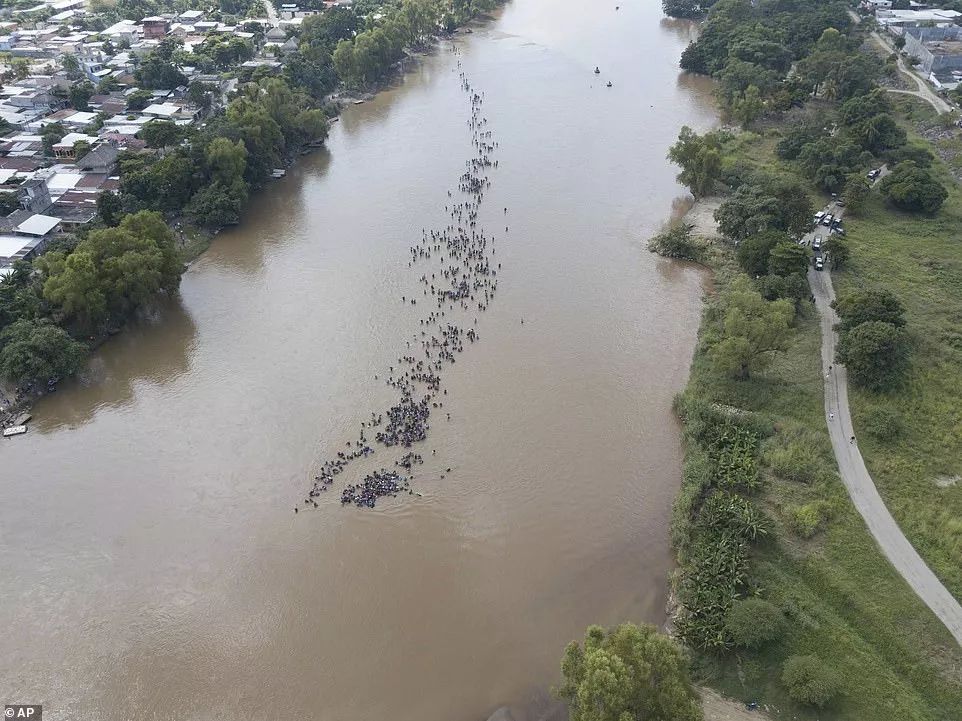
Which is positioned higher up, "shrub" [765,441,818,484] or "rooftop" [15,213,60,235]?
"rooftop" [15,213,60,235]

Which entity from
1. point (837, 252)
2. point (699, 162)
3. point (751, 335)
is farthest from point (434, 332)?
point (699, 162)

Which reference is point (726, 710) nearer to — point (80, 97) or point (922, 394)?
point (922, 394)

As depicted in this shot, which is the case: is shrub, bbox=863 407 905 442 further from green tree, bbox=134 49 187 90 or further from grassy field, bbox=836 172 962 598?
green tree, bbox=134 49 187 90

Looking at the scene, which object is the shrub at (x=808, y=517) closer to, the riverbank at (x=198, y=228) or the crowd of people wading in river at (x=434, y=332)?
the crowd of people wading in river at (x=434, y=332)

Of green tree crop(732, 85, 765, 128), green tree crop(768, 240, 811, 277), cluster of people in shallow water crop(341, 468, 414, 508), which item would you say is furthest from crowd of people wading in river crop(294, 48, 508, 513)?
green tree crop(732, 85, 765, 128)

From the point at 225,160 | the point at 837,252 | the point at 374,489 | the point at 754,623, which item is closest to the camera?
the point at 754,623

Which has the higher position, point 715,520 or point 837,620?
point 715,520

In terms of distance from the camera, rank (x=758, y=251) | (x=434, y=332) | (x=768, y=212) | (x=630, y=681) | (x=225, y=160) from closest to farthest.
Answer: (x=630, y=681), (x=434, y=332), (x=758, y=251), (x=768, y=212), (x=225, y=160)
